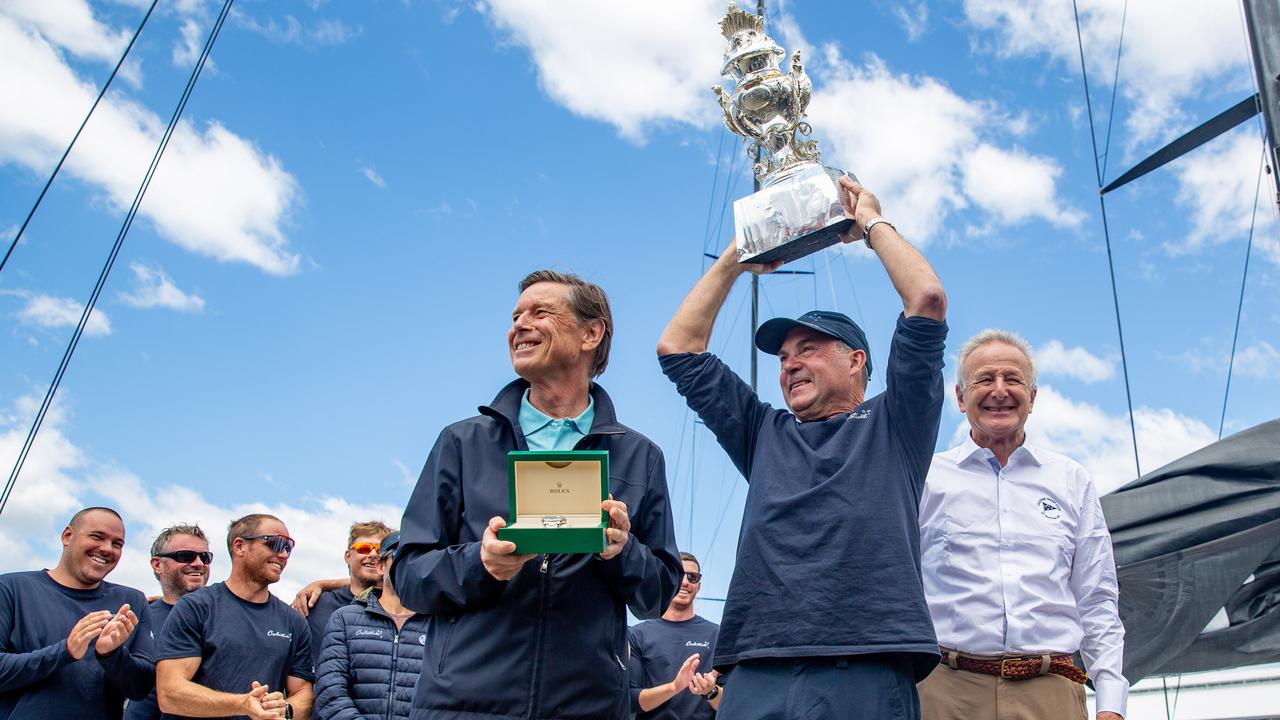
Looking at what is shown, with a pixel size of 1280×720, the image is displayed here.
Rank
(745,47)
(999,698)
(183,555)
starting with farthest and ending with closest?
(183,555)
(745,47)
(999,698)

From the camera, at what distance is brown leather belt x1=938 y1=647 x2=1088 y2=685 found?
10.4 ft

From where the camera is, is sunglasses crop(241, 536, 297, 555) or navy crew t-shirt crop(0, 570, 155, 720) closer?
navy crew t-shirt crop(0, 570, 155, 720)

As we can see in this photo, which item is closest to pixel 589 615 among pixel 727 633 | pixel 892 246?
pixel 727 633

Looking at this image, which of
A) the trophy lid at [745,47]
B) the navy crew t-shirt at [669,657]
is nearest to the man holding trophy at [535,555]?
the trophy lid at [745,47]

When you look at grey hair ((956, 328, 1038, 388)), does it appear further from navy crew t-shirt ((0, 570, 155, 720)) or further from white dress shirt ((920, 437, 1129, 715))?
navy crew t-shirt ((0, 570, 155, 720))

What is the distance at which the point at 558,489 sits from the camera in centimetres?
233

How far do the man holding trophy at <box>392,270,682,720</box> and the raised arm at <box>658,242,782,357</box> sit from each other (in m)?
0.42

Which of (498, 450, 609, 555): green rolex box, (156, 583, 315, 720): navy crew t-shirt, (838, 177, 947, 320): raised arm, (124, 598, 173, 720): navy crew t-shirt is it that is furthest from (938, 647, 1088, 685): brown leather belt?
(124, 598, 173, 720): navy crew t-shirt

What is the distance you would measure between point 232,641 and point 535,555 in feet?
9.27

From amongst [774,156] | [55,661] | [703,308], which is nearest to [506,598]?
[703,308]

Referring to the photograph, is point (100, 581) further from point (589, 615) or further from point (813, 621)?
point (813, 621)

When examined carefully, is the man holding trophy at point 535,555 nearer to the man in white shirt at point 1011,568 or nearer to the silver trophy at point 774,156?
the silver trophy at point 774,156

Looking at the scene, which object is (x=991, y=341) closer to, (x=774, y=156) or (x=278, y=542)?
(x=774, y=156)

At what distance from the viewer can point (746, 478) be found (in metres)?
3.16
